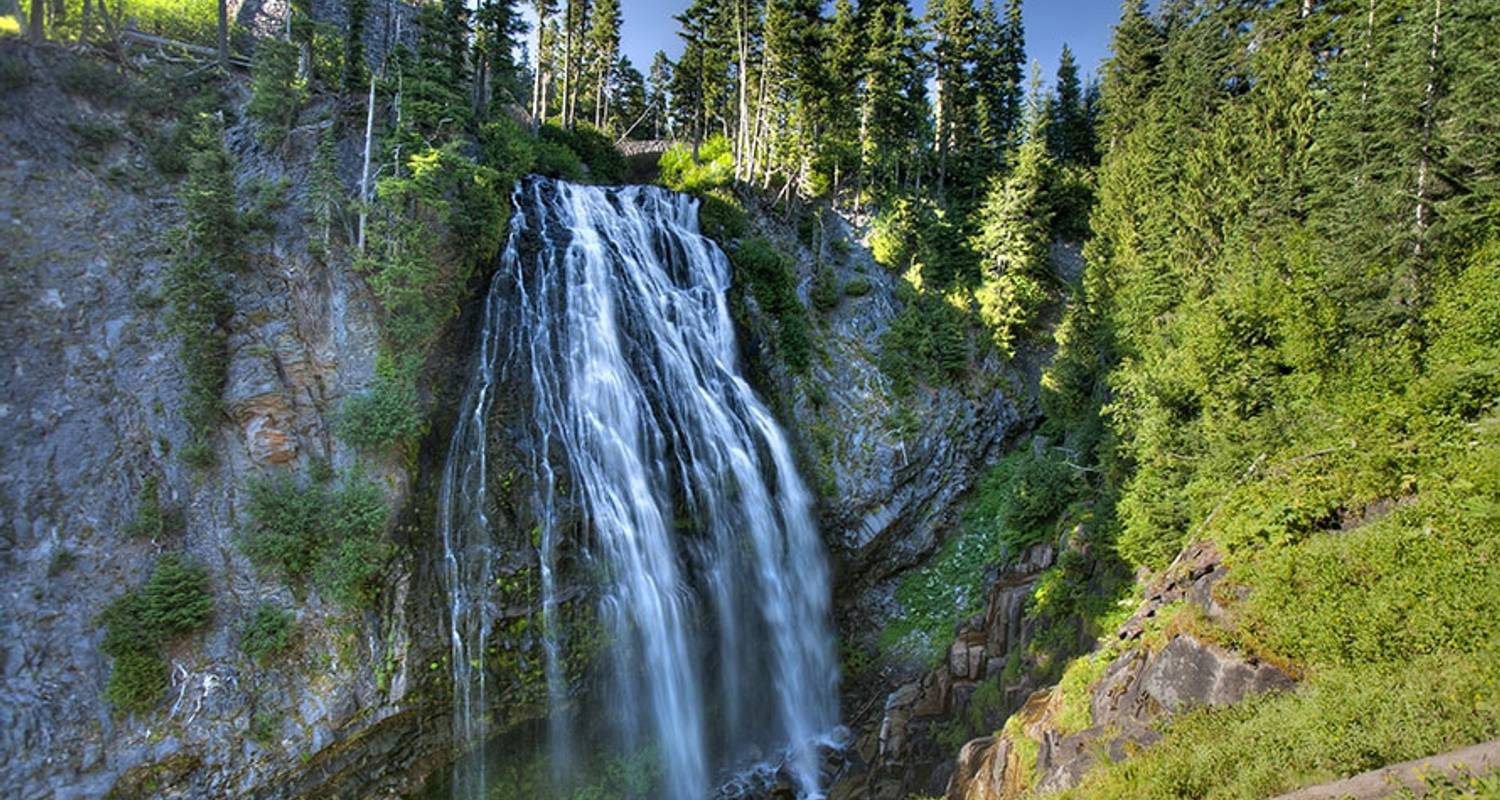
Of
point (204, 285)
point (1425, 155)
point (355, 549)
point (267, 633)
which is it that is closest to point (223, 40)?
point (204, 285)

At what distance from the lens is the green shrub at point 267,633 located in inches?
459

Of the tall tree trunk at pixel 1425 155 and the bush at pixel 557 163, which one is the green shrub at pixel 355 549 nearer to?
the bush at pixel 557 163

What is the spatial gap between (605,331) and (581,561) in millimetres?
6867

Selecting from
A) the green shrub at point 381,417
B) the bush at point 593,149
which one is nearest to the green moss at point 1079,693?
the green shrub at point 381,417

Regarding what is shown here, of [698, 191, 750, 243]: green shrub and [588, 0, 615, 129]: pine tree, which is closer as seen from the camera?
[698, 191, 750, 243]: green shrub

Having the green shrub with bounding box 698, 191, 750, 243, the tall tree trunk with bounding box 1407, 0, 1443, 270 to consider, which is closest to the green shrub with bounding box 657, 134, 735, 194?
the green shrub with bounding box 698, 191, 750, 243

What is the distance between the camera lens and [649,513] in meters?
Result: 16.0

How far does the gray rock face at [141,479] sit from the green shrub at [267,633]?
21 centimetres

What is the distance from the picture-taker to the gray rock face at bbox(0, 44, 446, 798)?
1080 centimetres

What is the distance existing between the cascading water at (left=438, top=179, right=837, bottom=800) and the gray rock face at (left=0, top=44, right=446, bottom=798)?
234 cm

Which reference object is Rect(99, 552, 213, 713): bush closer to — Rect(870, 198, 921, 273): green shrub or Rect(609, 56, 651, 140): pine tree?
Rect(870, 198, 921, 273): green shrub

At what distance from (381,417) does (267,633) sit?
4.60m

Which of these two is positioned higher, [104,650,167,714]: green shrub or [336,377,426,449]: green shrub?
[336,377,426,449]: green shrub

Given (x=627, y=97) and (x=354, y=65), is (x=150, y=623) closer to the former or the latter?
(x=354, y=65)
